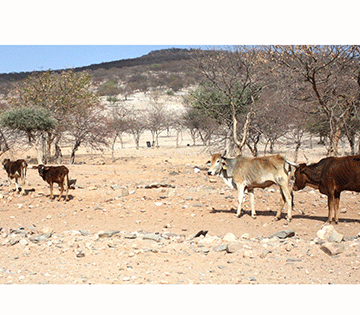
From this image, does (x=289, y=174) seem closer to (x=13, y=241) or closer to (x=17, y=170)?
(x=13, y=241)

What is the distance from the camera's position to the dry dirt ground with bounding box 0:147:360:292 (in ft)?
16.6

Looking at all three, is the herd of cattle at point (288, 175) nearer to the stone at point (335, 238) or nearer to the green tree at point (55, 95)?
the stone at point (335, 238)

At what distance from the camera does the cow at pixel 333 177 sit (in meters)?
7.27

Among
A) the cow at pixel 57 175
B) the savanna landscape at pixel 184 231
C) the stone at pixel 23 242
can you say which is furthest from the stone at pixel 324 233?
the cow at pixel 57 175

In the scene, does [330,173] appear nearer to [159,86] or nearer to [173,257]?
[173,257]

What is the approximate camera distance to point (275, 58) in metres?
10.4

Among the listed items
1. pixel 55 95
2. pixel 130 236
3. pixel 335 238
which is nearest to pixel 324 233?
pixel 335 238

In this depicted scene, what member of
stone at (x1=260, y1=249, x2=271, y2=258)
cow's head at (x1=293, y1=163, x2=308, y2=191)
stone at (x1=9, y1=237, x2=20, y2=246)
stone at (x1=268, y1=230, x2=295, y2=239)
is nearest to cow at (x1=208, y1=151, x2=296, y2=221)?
cow's head at (x1=293, y1=163, x2=308, y2=191)

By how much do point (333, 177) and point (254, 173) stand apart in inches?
62.0

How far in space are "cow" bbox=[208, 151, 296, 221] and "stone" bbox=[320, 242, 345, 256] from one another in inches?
82.4

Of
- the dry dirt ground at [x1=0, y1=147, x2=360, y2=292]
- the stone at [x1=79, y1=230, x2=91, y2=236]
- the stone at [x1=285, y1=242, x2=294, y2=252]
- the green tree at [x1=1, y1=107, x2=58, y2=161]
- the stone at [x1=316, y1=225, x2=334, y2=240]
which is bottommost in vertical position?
the stone at [x1=79, y1=230, x2=91, y2=236]

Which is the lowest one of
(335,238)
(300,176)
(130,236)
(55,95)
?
(130,236)

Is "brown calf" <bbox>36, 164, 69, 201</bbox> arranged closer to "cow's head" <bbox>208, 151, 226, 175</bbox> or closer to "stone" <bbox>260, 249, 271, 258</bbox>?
"cow's head" <bbox>208, 151, 226, 175</bbox>

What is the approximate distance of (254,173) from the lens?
825 centimetres
